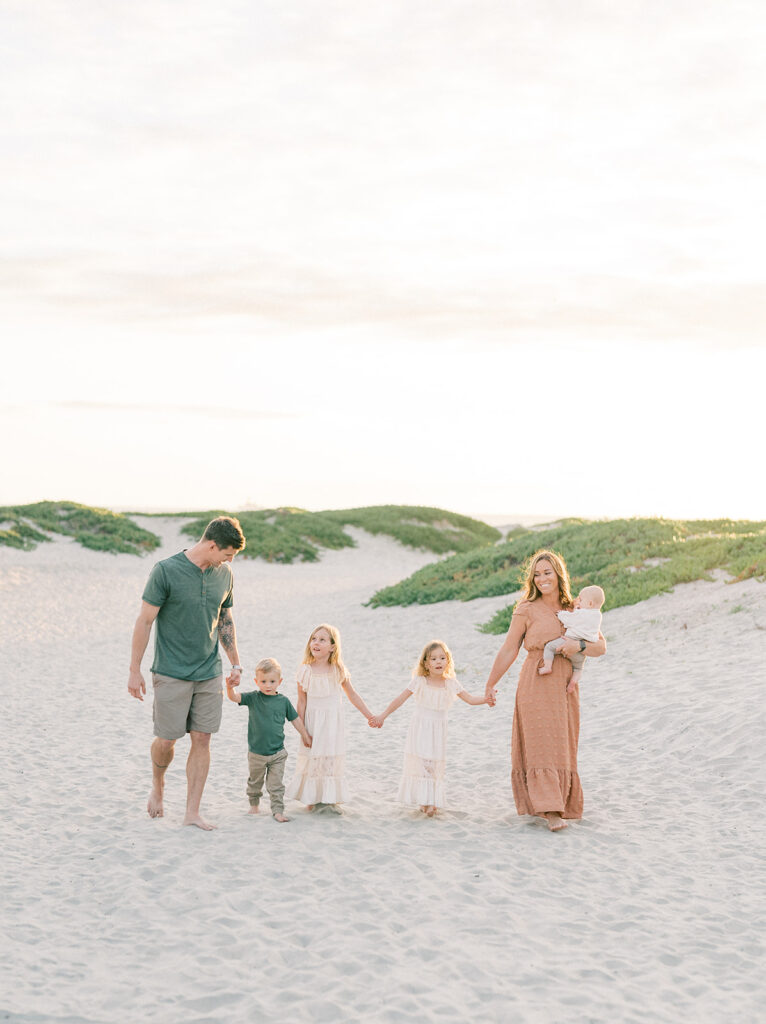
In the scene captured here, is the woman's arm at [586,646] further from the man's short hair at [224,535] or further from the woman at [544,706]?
the man's short hair at [224,535]

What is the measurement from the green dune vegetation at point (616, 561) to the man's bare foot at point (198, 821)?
1067 centimetres

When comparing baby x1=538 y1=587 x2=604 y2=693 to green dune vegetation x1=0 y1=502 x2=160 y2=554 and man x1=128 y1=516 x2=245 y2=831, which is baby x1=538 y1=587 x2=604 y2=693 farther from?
green dune vegetation x1=0 y1=502 x2=160 y2=554

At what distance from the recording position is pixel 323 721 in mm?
7473

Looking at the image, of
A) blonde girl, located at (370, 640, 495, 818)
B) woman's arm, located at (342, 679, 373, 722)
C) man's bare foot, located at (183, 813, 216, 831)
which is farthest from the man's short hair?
man's bare foot, located at (183, 813, 216, 831)

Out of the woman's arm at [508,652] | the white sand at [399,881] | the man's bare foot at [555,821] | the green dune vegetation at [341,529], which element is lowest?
the white sand at [399,881]

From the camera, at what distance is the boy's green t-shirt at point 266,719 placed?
735cm

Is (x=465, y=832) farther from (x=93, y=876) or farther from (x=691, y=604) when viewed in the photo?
(x=691, y=604)

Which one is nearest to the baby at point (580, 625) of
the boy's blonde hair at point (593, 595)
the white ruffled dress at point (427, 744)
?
the boy's blonde hair at point (593, 595)

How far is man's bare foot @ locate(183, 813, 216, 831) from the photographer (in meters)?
7.14

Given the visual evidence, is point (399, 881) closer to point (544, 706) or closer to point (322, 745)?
point (322, 745)

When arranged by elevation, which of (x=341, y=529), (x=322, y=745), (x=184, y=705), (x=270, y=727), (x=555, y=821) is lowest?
(x=555, y=821)

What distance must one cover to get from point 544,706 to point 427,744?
99 cm

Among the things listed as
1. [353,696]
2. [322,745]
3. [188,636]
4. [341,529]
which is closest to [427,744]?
[353,696]

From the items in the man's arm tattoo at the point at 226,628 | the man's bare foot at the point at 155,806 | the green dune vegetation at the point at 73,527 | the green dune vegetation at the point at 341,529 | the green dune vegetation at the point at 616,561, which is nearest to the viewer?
the man's arm tattoo at the point at 226,628
